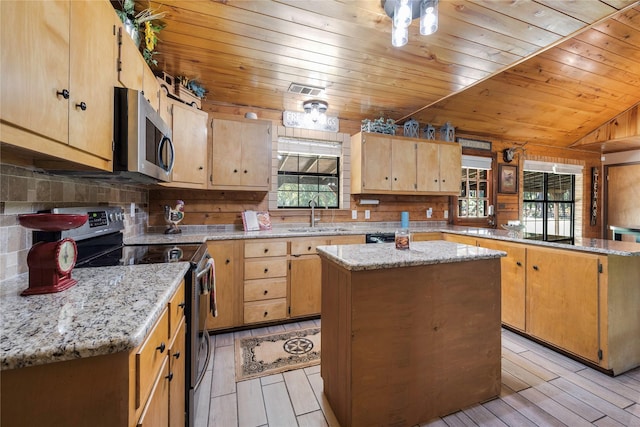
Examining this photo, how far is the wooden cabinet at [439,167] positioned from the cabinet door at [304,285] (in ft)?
6.31

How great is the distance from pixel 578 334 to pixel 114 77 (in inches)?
140

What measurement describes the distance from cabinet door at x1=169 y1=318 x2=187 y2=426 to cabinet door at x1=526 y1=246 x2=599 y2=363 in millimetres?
2809

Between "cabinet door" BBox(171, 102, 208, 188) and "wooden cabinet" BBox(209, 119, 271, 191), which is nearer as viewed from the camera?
"cabinet door" BBox(171, 102, 208, 188)

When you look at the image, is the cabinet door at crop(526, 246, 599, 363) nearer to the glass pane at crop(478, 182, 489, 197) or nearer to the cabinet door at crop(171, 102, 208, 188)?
the glass pane at crop(478, 182, 489, 197)

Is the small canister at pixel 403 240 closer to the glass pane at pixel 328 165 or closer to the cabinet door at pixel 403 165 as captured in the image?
the cabinet door at pixel 403 165

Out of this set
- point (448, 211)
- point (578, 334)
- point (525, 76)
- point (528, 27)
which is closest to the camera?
point (528, 27)

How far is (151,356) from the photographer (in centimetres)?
84

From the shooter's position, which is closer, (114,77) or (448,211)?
(114,77)

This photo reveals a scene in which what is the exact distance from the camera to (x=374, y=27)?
2041 mm

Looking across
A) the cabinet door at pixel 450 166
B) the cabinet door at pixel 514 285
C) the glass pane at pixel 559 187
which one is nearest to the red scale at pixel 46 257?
the cabinet door at pixel 514 285

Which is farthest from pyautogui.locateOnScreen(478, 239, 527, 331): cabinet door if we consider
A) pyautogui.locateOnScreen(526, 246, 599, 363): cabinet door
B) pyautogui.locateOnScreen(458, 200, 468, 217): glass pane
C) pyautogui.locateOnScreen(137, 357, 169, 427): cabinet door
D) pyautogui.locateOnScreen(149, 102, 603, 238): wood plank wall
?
pyautogui.locateOnScreen(137, 357, 169, 427): cabinet door

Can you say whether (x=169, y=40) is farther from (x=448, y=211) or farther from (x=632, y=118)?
(x=632, y=118)

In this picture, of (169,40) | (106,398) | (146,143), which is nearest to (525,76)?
(169,40)

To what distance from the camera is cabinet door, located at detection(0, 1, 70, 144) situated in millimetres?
723
